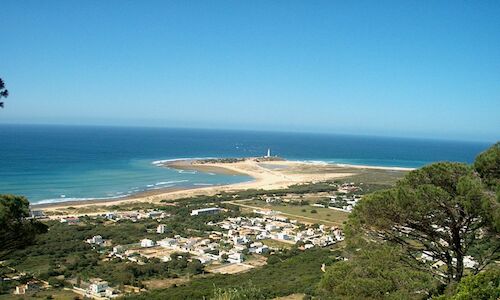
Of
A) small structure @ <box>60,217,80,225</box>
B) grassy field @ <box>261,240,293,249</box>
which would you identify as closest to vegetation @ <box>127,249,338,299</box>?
grassy field @ <box>261,240,293,249</box>

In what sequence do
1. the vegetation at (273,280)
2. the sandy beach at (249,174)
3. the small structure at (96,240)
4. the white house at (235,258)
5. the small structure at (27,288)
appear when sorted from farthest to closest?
the sandy beach at (249,174) → the small structure at (96,240) → the white house at (235,258) → the small structure at (27,288) → the vegetation at (273,280)

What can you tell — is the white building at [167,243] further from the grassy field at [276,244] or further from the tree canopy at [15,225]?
the tree canopy at [15,225]

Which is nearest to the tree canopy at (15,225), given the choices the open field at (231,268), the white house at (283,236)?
the open field at (231,268)

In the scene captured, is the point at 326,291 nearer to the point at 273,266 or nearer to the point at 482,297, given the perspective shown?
the point at 482,297

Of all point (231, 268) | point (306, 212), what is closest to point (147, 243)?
point (231, 268)

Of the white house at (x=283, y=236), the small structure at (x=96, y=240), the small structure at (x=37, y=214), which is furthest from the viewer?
the small structure at (x=37, y=214)

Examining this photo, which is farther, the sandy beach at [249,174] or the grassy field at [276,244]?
the sandy beach at [249,174]

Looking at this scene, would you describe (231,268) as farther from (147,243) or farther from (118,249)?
(118,249)
